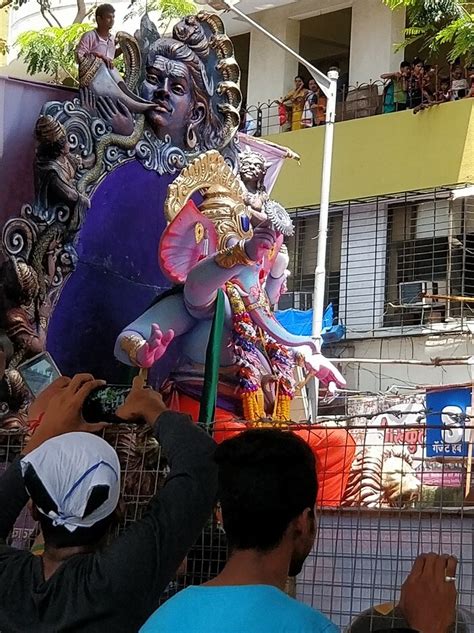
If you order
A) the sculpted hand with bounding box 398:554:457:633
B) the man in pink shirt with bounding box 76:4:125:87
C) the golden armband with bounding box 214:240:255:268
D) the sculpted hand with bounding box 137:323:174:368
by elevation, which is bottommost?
the sculpted hand with bounding box 398:554:457:633

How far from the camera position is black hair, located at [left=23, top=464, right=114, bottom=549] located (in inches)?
110

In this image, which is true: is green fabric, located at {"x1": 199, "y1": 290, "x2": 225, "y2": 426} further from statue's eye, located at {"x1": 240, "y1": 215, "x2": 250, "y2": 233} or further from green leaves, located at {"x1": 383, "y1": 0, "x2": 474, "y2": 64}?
green leaves, located at {"x1": 383, "y1": 0, "x2": 474, "y2": 64}

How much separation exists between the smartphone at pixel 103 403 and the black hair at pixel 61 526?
1.70ft

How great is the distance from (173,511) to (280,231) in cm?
703

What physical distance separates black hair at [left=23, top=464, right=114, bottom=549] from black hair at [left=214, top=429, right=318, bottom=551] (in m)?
0.29

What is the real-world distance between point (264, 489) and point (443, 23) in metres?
15.8

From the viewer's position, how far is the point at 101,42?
8094 mm

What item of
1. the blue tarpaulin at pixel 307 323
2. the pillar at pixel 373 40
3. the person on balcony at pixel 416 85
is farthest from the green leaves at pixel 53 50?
the blue tarpaulin at pixel 307 323

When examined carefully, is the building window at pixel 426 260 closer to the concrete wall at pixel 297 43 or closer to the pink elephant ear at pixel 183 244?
the concrete wall at pixel 297 43

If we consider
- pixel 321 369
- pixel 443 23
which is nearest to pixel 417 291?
pixel 443 23

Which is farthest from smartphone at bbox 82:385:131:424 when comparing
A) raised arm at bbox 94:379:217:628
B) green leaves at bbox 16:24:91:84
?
green leaves at bbox 16:24:91:84

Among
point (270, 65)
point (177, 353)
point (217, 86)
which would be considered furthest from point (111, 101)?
point (270, 65)

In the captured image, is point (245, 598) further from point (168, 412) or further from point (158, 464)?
point (158, 464)

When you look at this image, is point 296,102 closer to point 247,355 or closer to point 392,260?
point 392,260
